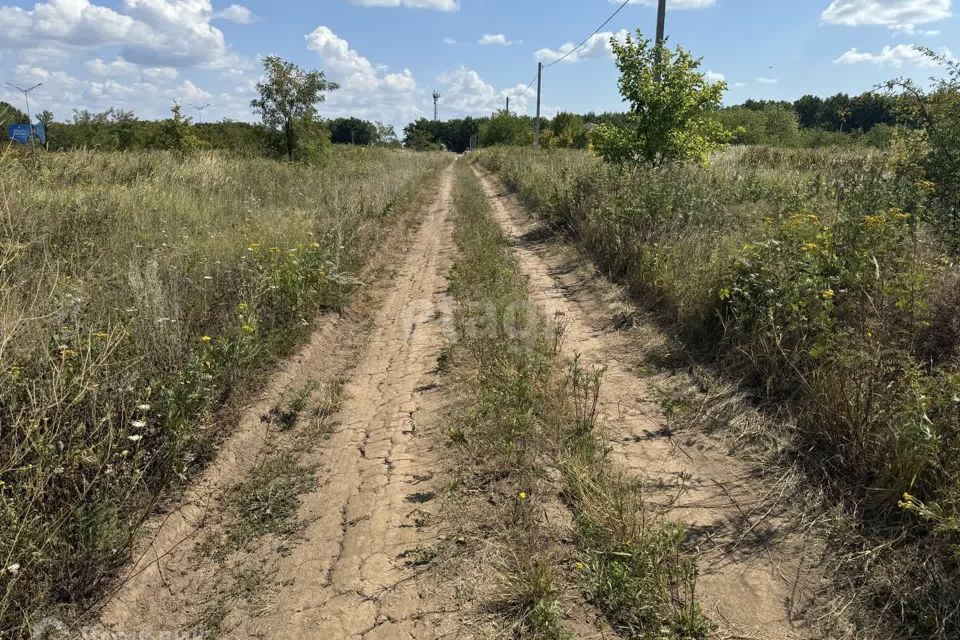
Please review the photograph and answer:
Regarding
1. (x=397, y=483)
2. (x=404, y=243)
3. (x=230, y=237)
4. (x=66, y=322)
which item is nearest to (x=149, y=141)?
(x=404, y=243)

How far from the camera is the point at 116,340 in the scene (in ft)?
11.9

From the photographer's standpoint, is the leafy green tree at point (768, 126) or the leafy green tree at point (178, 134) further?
the leafy green tree at point (768, 126)

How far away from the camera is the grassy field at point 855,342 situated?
271 centimetres

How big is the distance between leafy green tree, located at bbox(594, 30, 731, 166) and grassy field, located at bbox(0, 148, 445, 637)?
18.7 feet

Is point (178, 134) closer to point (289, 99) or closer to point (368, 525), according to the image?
point (289, 99)

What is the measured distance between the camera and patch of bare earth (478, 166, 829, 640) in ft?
8.48

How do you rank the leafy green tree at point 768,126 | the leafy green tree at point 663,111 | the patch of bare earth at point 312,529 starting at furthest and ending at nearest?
the leafy green tree at point 768,126 < the leafy green tree at point 663,111 < the patch of bare earth at point 312,529

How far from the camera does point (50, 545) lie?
8.77 ft

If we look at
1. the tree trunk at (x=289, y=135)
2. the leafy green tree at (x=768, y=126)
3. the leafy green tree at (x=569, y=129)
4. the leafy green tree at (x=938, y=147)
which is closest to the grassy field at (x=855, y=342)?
the leafy green tree at (x=938, y=147)

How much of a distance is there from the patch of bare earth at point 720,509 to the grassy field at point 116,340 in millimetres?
2967

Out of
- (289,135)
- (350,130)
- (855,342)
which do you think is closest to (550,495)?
(855,342)

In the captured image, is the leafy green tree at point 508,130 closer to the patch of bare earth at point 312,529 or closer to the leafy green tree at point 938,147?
the leafy green tree at point 938,147

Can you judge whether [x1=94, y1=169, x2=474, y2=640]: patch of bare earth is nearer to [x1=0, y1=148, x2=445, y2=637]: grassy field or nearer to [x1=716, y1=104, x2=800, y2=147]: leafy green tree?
[x1=0, y1=148, x2=445, y2=637]: grassy field

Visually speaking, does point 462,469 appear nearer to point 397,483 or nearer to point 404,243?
point 397,483
